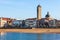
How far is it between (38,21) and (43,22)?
242cm

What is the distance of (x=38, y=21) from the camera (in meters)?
134

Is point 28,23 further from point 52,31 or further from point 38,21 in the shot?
point 52,31

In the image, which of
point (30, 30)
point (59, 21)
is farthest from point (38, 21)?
point (30, 30)

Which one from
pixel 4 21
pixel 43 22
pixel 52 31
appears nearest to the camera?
pixel 52 31

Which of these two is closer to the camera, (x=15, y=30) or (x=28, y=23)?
(x=15, y=30)

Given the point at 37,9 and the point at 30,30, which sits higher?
the point at 37,9

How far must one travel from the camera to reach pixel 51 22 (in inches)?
5379

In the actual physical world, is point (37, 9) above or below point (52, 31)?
above

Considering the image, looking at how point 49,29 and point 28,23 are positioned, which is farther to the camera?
point 28,23

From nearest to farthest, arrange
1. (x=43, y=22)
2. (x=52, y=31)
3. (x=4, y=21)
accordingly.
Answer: (x=52, y=31), (x=43, y=22), (x=4, y=21)

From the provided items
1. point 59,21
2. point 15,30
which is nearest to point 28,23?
point 59,21

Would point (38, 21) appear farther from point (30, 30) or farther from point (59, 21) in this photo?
point (30, 30)

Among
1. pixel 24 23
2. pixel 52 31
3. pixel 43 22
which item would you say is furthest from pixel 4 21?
pixel 52 31

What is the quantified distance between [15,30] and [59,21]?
43300 millimetres
